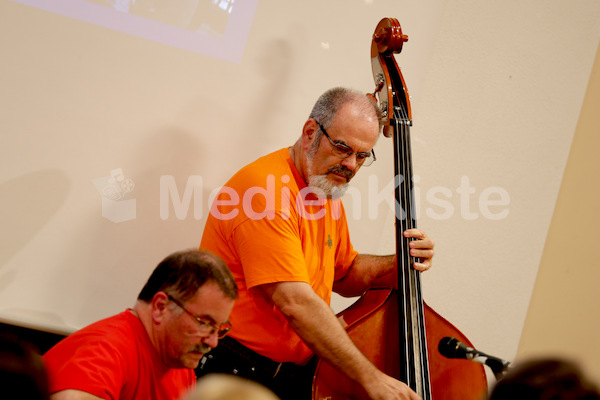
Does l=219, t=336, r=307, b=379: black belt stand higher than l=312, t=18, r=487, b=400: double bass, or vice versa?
l=312, t=18, r=487, b=400: double bass

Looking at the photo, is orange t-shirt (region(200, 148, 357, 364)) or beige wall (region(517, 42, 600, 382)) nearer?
orange t-shirt (region(200, 148, 357, 364))

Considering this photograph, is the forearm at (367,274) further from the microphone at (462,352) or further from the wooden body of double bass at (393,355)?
the microphone at (462,352)

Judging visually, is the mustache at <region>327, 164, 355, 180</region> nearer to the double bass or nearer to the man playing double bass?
the man playing double bass

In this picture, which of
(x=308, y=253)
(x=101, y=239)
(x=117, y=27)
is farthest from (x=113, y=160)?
(x=308, y=253)

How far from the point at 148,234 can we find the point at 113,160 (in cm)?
29

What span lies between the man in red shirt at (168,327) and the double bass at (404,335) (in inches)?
14.9

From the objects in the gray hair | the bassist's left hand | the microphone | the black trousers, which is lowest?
the black trousers

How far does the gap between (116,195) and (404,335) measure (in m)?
1.10

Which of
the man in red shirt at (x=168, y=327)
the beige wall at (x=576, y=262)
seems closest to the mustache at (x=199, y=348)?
the man in red shirt at (x=168, y=327)

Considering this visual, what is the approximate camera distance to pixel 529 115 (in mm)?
2928

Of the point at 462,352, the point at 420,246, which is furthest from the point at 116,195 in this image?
the point at 462,352

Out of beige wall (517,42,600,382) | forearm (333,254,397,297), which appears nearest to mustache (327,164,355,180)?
forearm (333,254,397,297)

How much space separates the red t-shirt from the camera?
4.00ft

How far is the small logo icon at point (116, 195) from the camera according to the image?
208 centimetres
